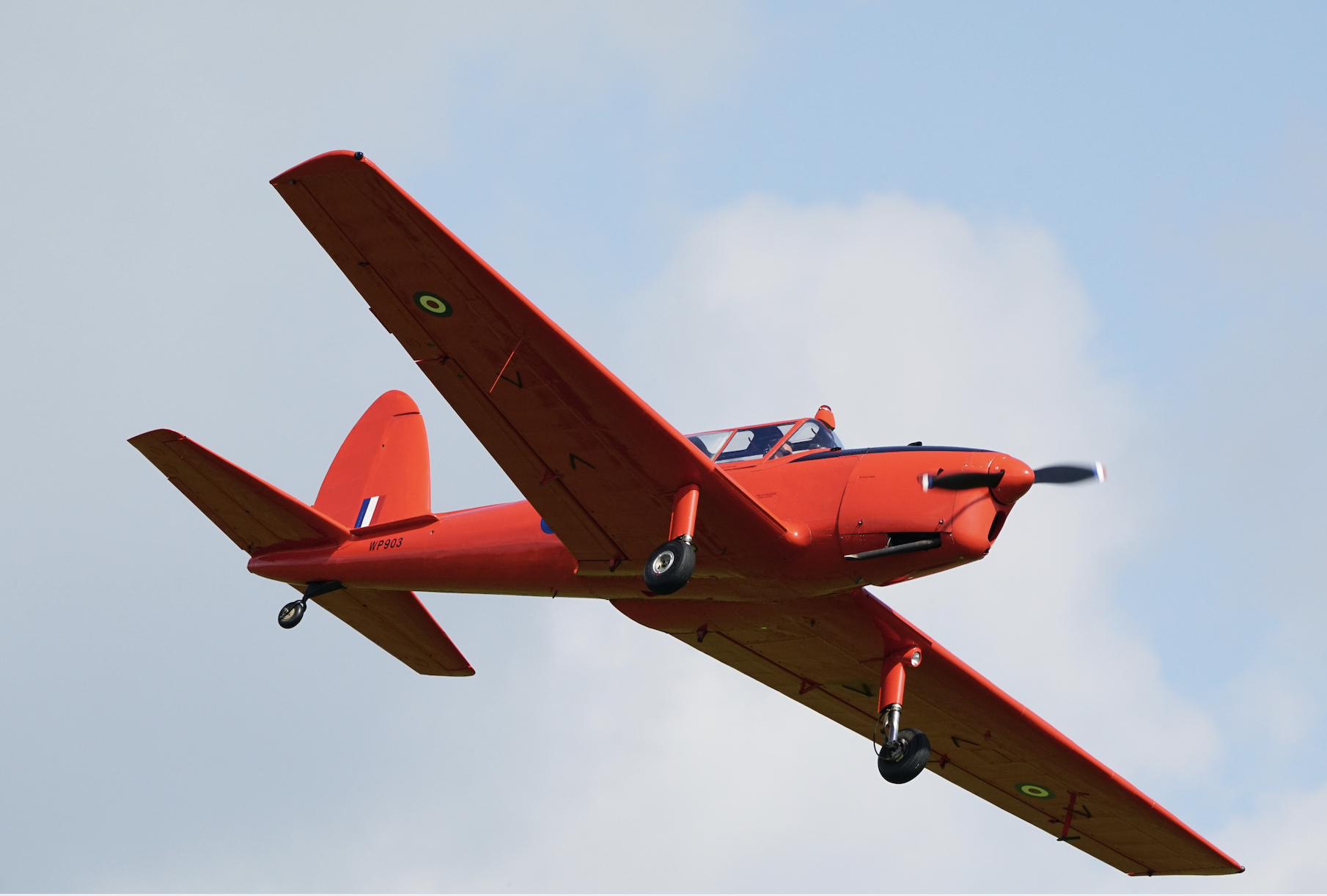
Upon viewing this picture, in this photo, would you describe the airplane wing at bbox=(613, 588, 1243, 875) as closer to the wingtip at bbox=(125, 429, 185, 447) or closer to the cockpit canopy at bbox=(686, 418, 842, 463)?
the cockpit canopy at bbox=(686, 418, 842, 463)

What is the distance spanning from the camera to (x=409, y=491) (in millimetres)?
17766

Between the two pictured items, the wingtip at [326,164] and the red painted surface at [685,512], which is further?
the red painted surface at [685,512]

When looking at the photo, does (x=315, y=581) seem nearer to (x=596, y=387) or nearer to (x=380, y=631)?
(x=380, y=631)

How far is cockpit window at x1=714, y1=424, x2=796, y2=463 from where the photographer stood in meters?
14.6

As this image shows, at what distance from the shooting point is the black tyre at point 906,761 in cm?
1469

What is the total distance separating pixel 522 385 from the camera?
1375 cm

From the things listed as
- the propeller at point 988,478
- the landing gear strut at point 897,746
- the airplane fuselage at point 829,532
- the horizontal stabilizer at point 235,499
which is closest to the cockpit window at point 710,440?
the airplane fuselage at point 829,532

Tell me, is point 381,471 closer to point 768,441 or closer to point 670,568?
point 768,441

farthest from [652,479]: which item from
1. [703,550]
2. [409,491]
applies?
[409,491]

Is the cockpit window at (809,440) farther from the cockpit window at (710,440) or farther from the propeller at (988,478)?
the propeller at (988,478)

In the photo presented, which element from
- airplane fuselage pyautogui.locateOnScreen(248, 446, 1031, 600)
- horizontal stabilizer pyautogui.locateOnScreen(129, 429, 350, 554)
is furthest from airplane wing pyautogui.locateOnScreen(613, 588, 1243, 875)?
horizontal stabilizer pyautogui.locateOnScreen(129, 429, 350, 554)

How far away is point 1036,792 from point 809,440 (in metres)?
6.81

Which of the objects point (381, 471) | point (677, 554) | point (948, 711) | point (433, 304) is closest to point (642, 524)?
point (677, 554)

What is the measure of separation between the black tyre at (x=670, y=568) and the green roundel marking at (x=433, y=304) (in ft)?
9.38
